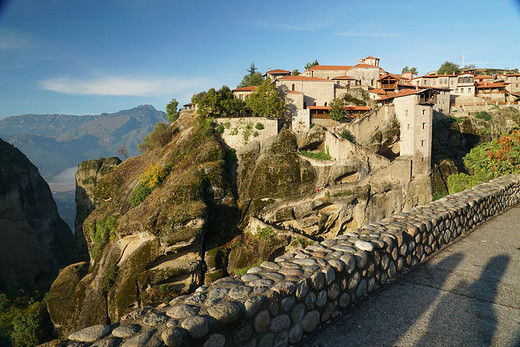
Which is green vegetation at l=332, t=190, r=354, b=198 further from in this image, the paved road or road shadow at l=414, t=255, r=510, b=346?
road shadow at l=414, t=255, r=510, b=346

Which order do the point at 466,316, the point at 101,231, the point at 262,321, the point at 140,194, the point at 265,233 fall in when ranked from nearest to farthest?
the point at 262,321
the point at 466,316
the point at 265,233
the point at 140,194
the point at 101,231

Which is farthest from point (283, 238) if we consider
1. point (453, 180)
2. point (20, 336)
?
point (20, 336)

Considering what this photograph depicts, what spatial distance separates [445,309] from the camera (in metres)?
4.34

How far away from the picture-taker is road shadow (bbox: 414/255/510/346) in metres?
3.70

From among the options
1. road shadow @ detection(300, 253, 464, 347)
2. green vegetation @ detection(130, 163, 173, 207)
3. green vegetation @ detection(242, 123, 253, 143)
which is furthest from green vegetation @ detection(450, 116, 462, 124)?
road shadow @ detection(300, 253, 464, 347)

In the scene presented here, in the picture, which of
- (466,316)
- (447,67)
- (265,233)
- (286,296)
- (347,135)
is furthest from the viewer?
(447,67)

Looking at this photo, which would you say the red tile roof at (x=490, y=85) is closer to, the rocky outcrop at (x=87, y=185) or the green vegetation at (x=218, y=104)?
the green vegetation at (x=218, y=104)

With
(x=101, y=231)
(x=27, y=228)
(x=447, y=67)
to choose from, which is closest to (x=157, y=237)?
(x=101, y=231)

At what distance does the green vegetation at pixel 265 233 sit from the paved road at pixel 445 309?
79.7 feet

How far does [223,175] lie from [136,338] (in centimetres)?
3107

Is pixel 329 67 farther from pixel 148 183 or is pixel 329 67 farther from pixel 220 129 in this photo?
pixel 148 183

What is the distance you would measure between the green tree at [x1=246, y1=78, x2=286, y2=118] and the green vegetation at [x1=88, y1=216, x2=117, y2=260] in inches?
864

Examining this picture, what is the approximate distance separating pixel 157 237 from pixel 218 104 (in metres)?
19.9

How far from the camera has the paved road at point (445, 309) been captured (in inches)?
149
